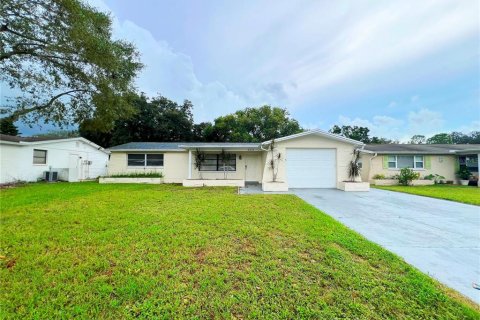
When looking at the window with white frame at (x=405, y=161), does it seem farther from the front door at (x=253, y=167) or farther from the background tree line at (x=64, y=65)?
the background tree line at (x=64, y=65)

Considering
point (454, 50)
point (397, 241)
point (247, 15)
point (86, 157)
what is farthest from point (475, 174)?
point (86, 157)

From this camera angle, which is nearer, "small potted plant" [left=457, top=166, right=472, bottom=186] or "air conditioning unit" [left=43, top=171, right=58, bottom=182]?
"air conditioning unit" [left=43, top=171, right=58, bottom=182]

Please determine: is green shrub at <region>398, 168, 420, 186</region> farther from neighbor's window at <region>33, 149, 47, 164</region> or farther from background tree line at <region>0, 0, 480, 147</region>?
neighbor's window at <region>33, 149, 47, 164</region>

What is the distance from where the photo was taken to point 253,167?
48.8 feet

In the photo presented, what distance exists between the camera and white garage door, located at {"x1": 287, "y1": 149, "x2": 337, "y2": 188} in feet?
38.4

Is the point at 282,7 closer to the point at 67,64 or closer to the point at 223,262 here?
the point at 67,64

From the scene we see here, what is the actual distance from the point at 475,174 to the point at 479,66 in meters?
9.62

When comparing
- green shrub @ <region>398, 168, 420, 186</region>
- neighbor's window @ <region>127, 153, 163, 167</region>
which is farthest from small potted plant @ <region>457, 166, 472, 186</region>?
neighbor's window @ <region>127, 153, 163, 167</region>

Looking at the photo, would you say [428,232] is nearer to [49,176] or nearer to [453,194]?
[453,194]

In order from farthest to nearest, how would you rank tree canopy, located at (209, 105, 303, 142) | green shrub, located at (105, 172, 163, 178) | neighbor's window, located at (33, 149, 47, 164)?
tree canopy, located at (209, 105, 303, 142), green shrub, located at (105, 172, 163, 178), neighbor's window, located at (33, 149, 47, 164)

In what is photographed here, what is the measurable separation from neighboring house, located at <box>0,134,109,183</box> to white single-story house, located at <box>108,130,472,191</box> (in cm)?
345

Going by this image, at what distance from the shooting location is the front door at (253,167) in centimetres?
1484

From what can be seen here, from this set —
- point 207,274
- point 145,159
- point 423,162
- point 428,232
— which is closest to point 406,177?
point 423,162

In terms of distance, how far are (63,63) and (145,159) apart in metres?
7.29
